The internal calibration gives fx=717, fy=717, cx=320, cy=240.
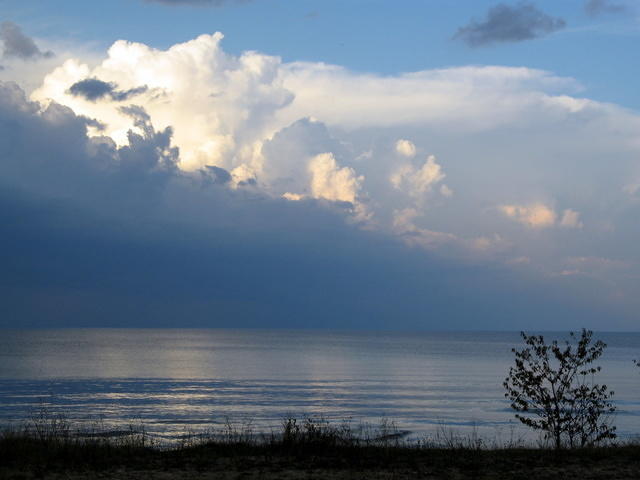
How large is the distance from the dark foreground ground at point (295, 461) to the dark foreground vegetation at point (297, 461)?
0.06 ft

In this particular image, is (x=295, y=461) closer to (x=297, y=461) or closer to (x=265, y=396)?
(x=297, y=461)

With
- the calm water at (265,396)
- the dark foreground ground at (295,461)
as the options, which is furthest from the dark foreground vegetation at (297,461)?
the calm water at (265,396)

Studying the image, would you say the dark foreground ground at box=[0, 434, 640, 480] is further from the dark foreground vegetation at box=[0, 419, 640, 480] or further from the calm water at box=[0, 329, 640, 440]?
the calm water at box=[0, 329, 640, 440]

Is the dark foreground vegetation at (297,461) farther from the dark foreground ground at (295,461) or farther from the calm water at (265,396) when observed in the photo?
the calm water at (265,396)

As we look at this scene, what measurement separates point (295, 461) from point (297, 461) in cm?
5

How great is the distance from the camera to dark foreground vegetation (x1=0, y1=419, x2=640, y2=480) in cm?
1399

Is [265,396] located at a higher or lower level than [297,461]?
lower

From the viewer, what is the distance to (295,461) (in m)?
15.3

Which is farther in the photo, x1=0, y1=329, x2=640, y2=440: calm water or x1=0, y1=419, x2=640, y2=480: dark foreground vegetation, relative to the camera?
x1=0, y1=329, x2=640, y2=440: calm water

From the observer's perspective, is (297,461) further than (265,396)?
No

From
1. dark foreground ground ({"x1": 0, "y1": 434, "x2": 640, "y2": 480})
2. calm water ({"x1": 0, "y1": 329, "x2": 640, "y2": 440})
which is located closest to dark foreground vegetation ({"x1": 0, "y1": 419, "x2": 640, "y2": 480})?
dark foreground ground ({"x1": 0, "y1": 434, "x2": 640, "y2": 480})

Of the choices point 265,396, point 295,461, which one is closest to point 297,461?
point 295,461

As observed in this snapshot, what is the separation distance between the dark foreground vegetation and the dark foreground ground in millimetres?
19

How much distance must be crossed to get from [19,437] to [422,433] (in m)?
22.5
